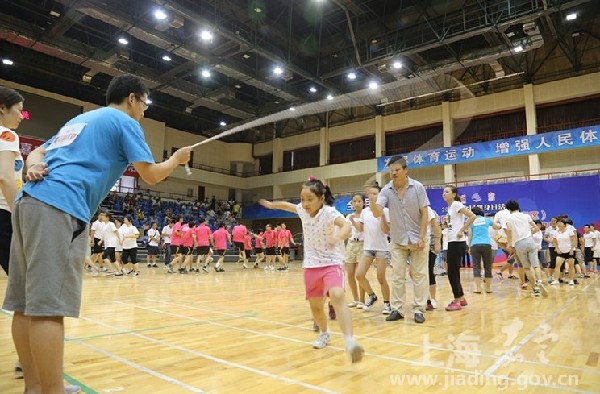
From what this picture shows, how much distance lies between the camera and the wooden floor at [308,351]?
2.35 metres

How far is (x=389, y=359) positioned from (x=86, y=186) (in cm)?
235

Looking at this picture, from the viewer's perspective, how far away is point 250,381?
7.85 feet

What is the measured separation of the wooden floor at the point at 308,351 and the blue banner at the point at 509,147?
13777 mm

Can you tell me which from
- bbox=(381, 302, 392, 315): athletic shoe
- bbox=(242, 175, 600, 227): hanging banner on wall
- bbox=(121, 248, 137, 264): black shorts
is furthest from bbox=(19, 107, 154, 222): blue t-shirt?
bbox=(242, 175, 600, 227): hanging banner on wall

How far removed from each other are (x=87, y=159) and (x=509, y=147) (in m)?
19.8

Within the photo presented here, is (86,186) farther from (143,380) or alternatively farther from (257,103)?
(257,103)

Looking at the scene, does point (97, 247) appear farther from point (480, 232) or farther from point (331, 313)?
point (480, 232)

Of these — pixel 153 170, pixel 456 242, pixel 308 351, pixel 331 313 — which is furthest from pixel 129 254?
pixel 153 170

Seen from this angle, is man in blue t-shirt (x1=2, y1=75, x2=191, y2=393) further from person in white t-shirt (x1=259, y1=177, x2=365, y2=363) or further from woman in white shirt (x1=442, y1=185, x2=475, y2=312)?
woman in white shirt (x1=442, y1=185, x2=475, y2=312)

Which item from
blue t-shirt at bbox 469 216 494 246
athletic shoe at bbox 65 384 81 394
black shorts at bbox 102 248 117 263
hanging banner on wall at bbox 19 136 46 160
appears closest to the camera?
athletic shoe at bbox 65 384 81 394

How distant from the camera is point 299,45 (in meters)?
18.2

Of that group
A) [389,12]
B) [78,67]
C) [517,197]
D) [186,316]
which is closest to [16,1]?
[78,67]

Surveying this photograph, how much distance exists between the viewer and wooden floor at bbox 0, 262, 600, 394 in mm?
2348

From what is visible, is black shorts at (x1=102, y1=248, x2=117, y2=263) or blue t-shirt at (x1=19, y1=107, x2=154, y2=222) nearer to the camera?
blue t-shirt at (x1=19, y1=107, x2=154, y2=222)
